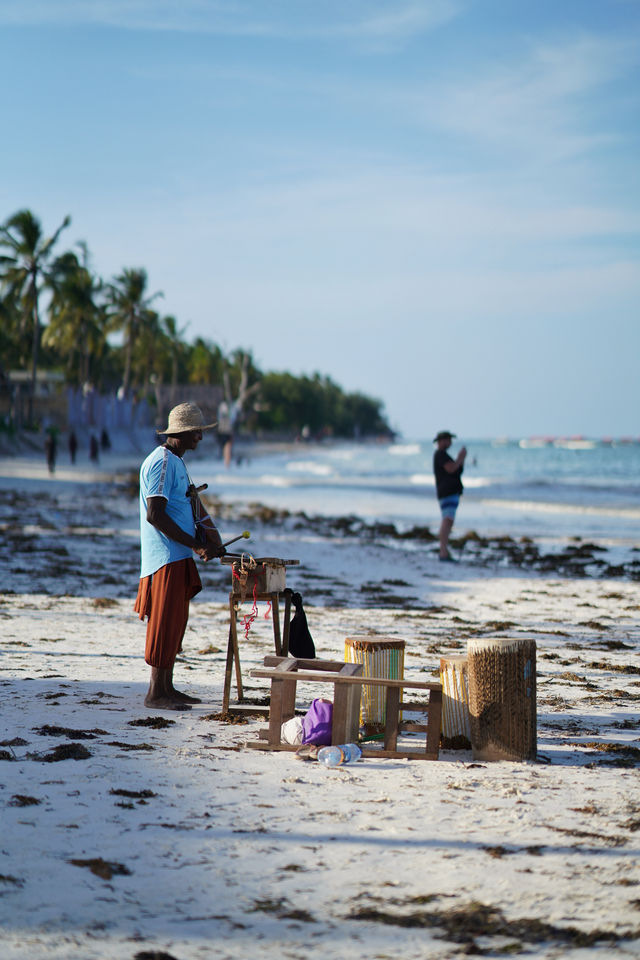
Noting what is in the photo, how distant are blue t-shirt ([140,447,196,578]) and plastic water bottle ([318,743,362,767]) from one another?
1.49 meters

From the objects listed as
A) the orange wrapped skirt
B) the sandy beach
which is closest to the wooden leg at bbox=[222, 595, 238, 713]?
the sandy beach

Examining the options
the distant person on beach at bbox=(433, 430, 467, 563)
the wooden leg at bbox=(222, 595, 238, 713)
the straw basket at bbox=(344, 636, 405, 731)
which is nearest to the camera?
the straw basket at bbox=(344, 636, 405, 731)

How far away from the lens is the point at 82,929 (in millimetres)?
3275

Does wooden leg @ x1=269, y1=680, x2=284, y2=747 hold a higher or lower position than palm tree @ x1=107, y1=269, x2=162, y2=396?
lower

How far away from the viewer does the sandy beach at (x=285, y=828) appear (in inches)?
130

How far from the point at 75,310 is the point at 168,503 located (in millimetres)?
61141

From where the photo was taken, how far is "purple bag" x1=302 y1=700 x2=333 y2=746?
5496 millimetres

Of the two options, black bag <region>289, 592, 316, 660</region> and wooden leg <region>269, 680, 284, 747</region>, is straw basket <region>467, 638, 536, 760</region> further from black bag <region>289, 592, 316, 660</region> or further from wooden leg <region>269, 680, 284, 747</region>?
black bag <region>289, 592, 316, 660</region>

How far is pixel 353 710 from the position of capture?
5.48m

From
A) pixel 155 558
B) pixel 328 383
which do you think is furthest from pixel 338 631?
pixel 328 383

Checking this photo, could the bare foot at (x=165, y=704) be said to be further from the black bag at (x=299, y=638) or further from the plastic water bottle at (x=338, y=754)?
the plastic water bottle at (x=338, y=754)

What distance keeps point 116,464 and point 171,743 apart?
1743 inches

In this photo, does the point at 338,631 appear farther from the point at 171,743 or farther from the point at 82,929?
the point at 82,929

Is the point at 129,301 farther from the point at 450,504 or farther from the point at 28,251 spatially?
the point at 450,504
